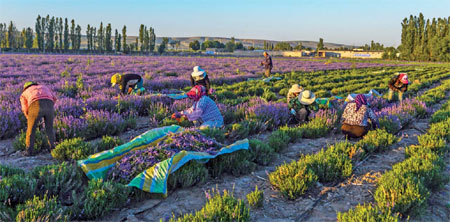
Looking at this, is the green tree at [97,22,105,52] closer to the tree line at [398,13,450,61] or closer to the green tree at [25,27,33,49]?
the green tree at [25,27,33,49]

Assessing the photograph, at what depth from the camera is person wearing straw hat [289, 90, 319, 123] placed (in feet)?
22.7

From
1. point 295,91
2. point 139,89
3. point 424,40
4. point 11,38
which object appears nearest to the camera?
point 295,91

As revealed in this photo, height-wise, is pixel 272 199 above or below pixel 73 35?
below

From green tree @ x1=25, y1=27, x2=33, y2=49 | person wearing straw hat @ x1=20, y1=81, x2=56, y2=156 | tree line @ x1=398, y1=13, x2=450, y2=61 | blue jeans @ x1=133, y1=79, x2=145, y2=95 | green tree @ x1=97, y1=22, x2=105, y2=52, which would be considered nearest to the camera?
person wearing straw hat @ x1=20, y1=81, x2=56, y2=156

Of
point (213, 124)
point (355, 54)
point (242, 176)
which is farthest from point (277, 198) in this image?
point (355, 54)

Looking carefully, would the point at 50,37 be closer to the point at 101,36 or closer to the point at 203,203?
the point at 101,36

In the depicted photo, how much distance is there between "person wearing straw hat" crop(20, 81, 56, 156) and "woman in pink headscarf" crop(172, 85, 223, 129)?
207 centimetres

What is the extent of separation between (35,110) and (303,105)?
5385mm

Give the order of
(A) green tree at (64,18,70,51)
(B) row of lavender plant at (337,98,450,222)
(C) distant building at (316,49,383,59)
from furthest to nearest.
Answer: (C) distant building at (316,49,383,59) < (A) green tree at (64,18,70,51) < (B) row of lavender plant at (337,98,450,222)

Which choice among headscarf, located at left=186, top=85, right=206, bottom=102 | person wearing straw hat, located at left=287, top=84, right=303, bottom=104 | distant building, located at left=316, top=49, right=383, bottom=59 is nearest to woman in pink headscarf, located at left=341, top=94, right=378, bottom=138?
person wearing straw hat, located at left=287, top=84, right=303, bottom=104

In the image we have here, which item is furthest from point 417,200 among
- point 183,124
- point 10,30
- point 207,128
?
point 10,30

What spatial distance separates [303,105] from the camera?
7.10 m

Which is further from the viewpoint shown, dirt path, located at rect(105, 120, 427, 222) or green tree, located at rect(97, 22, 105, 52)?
green tree, located at rect(97, 22, 105, 52)

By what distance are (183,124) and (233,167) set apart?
8.05 feet
